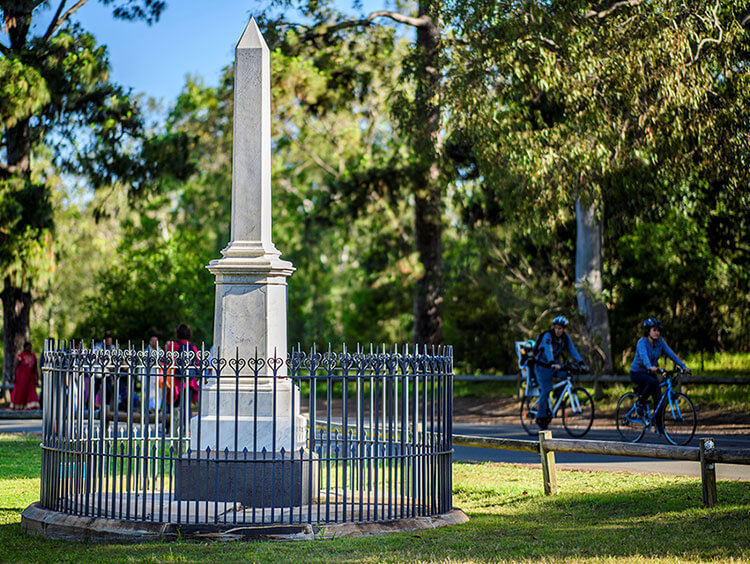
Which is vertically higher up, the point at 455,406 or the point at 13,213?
the point at 13,213

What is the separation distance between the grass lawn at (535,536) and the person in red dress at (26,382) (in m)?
12.5

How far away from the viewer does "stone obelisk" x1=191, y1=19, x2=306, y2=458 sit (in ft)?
32.6

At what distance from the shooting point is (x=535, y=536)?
864 cm

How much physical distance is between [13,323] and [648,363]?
18596 millimetres

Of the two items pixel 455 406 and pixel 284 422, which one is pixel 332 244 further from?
pixel 284 422

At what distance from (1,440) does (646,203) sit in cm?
1695

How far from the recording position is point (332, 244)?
5462 cm

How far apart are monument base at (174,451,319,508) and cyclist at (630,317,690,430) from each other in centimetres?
778

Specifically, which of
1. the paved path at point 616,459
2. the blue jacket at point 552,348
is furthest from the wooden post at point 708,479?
the blue jacket at point 552,348

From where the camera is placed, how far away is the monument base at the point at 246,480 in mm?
8883

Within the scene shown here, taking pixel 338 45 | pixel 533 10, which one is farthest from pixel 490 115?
pixel 338 45

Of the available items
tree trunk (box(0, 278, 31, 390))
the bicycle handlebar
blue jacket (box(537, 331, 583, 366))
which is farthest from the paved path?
tree trunk (box(0, 278, 31, 390))

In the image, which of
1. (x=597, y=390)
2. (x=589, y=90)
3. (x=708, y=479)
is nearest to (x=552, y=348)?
(x=589, y=90)

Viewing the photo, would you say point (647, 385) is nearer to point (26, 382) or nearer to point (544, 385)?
point (544, 385)
